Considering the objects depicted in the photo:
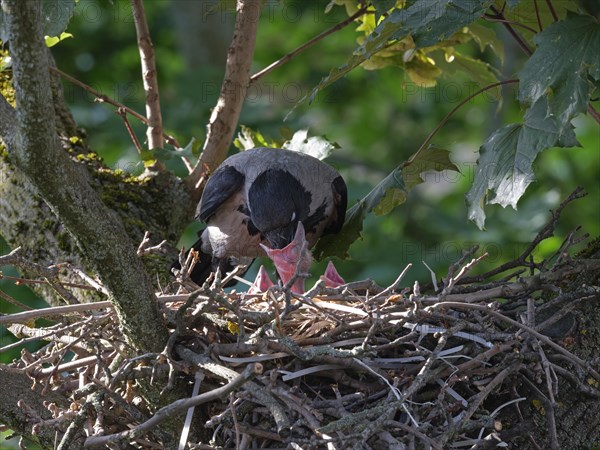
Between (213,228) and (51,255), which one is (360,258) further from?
(51,255)

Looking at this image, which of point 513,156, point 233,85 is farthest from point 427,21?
point 233,85

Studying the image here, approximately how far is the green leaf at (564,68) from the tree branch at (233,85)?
1500mm

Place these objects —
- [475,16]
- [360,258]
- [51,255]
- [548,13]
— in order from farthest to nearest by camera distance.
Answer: [360,258] < [548,13] < [51,255] < [475,16]

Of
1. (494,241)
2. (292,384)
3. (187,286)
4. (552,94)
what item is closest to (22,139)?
(187,286)

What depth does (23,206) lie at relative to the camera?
3928 millimetres

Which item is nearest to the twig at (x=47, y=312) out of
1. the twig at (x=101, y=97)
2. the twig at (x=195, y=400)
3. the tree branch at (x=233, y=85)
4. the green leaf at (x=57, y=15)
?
the twig at (x=195, y=400)

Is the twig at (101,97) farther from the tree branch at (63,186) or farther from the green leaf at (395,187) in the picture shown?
the tree branch at (63,186)

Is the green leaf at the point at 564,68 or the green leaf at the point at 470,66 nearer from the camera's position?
the green leaf at the point at 564,68

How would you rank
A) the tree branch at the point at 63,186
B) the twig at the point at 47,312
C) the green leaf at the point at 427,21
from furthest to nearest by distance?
the green leaf at the point at 427,21 < the twig at the point at 47,312 < the tree branch at the point at 63,186

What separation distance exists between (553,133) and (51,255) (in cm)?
221

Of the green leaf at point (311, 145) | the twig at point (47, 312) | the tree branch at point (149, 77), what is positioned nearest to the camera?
the twig at point (47, 312)

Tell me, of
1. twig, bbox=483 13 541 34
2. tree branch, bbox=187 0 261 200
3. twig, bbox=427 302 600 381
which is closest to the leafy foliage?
twig, bbox=483 13 541 34

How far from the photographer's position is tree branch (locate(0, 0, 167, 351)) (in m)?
2.29

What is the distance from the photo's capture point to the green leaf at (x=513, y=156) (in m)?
3.08
